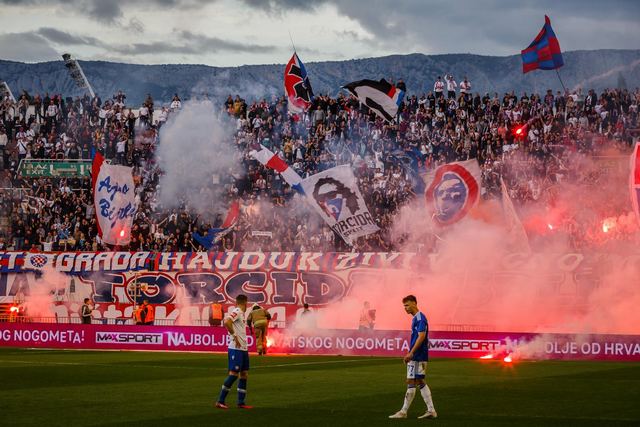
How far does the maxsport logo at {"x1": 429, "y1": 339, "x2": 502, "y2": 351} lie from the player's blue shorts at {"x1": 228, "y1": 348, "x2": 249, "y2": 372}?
16.3 m

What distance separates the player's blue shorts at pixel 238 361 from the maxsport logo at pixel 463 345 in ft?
53.4

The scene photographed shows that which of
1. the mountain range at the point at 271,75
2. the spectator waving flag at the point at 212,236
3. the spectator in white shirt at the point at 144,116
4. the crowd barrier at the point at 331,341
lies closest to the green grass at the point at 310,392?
the crowd barrier at the point at 331,341

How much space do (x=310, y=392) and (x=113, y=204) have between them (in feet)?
63.4

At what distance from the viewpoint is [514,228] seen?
3588cm

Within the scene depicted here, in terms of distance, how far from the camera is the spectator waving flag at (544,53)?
41.8 m

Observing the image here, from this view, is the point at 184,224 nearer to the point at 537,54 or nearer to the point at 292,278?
the point at 292,278

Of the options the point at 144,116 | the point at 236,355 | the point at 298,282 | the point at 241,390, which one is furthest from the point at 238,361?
the point at 144,116

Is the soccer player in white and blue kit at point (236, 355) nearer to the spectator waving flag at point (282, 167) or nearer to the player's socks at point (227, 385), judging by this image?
the player's socks at point (227, 385)

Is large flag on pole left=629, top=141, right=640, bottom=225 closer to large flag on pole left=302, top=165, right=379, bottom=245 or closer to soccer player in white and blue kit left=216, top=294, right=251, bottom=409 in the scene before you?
large flag on pole left=302, top=165, right=379, bottom=245

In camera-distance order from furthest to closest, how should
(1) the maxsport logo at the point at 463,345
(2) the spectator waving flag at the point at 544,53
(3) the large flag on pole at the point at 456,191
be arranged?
(2) the spectator waving flag at the point at 544,53 → (3) the large flag on pole at the point at 456,191 → (1) the maxsport logo at the point at 463,345

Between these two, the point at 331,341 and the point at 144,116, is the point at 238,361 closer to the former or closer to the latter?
the point at 331,341

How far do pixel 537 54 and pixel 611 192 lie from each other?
7.14 meters

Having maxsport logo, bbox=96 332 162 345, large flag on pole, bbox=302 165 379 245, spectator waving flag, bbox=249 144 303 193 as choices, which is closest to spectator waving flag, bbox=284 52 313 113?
spectator waving flag, bbox=249 144 303 193

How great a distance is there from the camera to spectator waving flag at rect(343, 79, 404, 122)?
42188 millimetres
